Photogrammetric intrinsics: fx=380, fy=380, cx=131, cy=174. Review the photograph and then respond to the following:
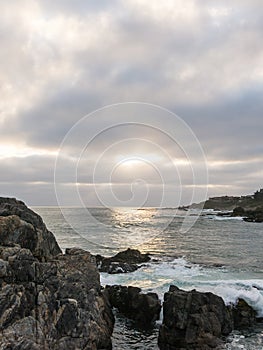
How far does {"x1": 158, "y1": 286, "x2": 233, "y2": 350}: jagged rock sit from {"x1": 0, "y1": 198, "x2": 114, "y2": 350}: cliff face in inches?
130

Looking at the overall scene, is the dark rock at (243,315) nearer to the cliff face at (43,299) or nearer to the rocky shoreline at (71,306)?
the rocky shoreline at (71,306)

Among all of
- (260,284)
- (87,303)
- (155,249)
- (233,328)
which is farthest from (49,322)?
(155,249)

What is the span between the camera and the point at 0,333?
13.7 m

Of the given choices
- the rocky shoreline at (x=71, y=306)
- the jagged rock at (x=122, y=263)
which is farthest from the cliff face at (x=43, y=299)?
the jagged rock at (x=122, y=263)

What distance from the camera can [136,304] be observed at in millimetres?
23891

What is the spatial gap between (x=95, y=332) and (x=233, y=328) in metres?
8.87

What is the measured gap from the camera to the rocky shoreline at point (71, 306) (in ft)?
49.1

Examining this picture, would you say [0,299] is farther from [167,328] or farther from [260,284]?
[260,284]

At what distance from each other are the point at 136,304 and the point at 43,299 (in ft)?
30.0

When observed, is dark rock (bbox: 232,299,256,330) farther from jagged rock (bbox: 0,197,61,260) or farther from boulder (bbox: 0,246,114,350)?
jagged rock (bbox: 0,197,61,260)

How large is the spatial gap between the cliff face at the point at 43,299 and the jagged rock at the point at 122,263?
14.8 metres

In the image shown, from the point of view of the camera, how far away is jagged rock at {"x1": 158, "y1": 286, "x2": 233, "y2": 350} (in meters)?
19.5

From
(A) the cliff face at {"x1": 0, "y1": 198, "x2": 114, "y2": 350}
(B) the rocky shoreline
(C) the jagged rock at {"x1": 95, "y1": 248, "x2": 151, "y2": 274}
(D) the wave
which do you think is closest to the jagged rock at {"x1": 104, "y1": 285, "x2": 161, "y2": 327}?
(B) the rocky shoreline

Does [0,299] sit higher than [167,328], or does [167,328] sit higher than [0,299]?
[0,299]
